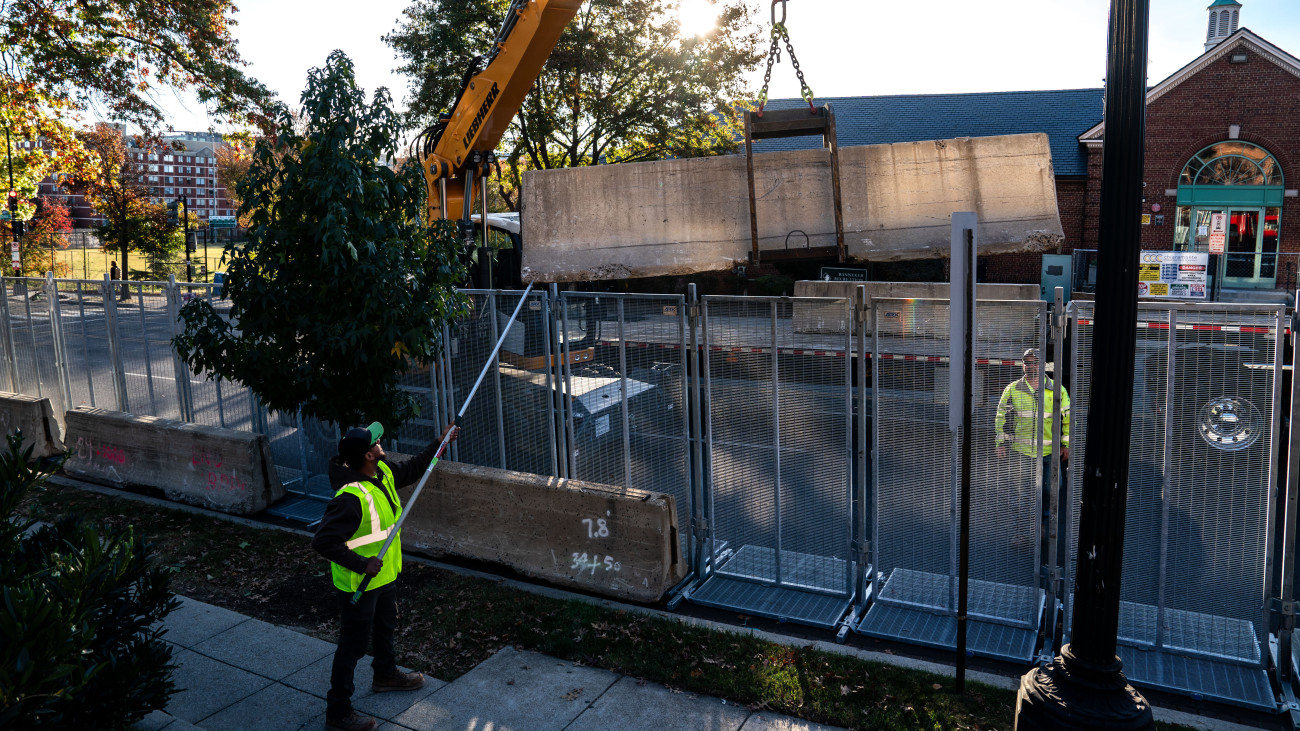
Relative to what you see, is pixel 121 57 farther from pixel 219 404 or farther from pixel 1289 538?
pixel 1289 538

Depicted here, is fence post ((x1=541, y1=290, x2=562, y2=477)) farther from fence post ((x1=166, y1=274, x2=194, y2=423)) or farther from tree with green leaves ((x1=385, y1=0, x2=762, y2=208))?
tree with green leaves ((x1=385, y1=0, x2=762, y2=208))

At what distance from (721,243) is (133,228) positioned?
41872 millimetres

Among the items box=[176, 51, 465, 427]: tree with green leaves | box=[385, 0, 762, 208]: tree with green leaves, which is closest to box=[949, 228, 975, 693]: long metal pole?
box=[176, 51, 465, 427]: tree with green leaves

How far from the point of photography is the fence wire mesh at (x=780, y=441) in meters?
7.35

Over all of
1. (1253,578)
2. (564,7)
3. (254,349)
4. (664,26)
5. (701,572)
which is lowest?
(701,572)

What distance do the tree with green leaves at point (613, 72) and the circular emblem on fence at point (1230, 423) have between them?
19.7m

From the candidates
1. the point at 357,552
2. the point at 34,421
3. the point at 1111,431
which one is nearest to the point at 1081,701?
the point at 1111,431

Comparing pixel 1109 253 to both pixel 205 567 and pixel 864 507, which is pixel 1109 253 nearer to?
pixel 864 507

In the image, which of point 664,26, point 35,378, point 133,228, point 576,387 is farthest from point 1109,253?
point 133,228

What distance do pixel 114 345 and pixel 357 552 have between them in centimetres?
911

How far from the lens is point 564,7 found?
10.2m

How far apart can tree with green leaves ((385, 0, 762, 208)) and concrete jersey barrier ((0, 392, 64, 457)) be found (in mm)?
13664

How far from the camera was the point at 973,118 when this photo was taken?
114 feet

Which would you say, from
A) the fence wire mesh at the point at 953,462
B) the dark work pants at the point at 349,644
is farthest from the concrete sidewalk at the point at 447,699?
the fence wire mesh at the point at 953,462
